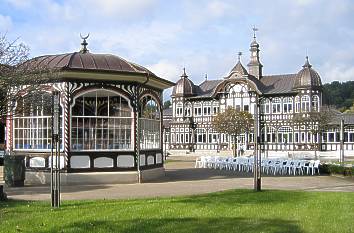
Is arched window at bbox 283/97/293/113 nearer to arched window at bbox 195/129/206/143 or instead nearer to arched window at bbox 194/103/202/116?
arched window at bbox 195/129/206/143

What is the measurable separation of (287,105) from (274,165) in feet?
123

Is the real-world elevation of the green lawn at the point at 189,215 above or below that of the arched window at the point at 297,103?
below

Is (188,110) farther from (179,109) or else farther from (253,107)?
(253,107)

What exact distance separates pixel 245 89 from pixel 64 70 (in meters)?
47.3

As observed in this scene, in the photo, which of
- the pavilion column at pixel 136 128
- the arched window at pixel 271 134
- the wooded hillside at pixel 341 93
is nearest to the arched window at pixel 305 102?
the arched window at pixel 271 134

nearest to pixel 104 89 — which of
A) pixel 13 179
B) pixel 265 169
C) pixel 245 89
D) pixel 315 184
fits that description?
pixel 13 179

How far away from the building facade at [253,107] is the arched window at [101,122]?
3765 centimetres

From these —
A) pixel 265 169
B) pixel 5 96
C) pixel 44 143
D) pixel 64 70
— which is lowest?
pixel 265 169

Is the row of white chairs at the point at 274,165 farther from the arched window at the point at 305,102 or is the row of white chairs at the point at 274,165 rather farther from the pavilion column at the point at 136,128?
the arched window at the point at 305,102

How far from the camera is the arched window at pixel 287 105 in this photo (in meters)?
60.1

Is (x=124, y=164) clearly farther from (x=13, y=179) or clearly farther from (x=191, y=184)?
(x=13, y=179)

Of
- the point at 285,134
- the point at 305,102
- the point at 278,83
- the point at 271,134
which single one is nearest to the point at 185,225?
the point at 305,102

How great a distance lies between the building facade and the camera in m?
57.3

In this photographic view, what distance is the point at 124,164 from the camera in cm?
1822
